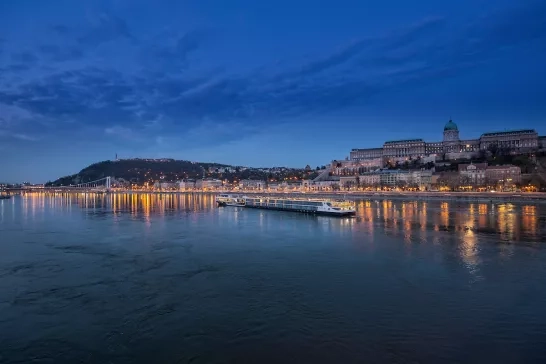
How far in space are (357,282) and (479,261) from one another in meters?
5.44

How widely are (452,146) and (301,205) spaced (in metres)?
90.1

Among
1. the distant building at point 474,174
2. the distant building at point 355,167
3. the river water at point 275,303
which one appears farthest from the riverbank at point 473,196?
the distant building at point 355,167

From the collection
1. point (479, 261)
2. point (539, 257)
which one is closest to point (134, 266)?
point (479, 261)

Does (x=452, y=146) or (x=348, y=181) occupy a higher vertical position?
(x=452, y=146)

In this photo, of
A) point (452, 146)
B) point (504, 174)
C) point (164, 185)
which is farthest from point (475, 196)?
point (164, 185)

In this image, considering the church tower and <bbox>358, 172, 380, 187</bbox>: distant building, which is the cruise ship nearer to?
→ <bbox>358, 172, 380, 187</bbox>: distant building

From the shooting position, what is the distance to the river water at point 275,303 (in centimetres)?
716

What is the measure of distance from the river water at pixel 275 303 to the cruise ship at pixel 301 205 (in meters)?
17.8

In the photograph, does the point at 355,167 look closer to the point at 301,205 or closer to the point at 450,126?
the point at 450,126

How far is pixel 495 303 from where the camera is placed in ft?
31.4

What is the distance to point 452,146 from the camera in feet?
389

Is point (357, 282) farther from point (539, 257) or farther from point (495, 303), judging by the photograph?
point (539, 257)

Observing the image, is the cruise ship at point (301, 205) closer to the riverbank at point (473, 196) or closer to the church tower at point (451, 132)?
the riverbank at point (473, 196)

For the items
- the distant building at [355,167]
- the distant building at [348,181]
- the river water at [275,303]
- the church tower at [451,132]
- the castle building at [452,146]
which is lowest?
the river water at [275,303]
